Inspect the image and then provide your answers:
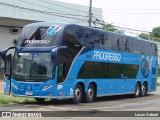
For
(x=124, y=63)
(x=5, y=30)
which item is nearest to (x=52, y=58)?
(x=124, y=63)

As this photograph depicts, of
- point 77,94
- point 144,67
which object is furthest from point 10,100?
point 144,67

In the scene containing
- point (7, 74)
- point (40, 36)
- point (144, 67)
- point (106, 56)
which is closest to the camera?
point (40, 36)

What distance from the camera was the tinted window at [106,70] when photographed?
67.0 ft

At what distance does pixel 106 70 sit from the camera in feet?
73.6

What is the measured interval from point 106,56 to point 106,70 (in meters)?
0.77

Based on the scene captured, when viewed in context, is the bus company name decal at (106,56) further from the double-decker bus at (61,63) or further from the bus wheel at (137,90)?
the bus wheel at (137,90)

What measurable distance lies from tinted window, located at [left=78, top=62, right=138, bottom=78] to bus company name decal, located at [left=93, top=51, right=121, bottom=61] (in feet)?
0.94

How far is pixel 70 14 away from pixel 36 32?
90.0 ft

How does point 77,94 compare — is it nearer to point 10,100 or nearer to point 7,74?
point 10,100

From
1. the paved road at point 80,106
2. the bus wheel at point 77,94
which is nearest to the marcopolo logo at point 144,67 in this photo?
the paved road at point 80,106

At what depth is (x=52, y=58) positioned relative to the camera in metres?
18.0

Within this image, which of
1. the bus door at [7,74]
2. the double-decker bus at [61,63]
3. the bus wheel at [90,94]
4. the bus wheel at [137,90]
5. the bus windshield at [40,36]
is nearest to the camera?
the double-decker bus at [61,63]

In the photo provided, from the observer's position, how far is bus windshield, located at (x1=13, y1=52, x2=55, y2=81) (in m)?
18.3

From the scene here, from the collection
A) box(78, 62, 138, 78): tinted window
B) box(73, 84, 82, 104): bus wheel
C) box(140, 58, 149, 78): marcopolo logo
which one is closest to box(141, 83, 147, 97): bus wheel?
box(140, 58, 149, 78): marcopolo logo
